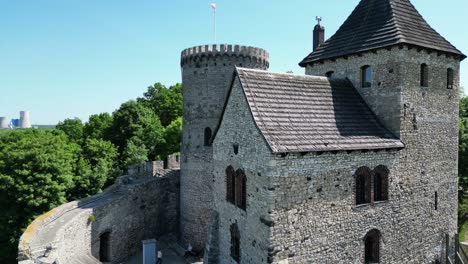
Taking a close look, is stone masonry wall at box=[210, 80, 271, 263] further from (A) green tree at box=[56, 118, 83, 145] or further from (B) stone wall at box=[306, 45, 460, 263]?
(A) green tree at box=[56, 118, 83, 145]

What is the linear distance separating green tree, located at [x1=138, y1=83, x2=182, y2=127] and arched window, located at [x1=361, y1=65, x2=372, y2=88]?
3797cm

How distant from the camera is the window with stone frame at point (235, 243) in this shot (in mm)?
14008

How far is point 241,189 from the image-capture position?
13719 mm

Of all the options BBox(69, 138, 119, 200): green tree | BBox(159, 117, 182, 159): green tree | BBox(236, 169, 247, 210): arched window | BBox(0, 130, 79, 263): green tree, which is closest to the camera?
BBox(236, 169, 247, 210): arched window

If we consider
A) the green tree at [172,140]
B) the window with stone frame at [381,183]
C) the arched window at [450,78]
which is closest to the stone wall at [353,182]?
the window with stone frame at [381,183]

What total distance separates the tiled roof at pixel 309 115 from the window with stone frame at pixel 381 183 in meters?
0.95

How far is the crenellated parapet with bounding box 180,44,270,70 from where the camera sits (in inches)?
921

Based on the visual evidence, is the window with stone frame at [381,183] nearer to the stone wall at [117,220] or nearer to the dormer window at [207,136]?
→ the dormer window at [207,136]

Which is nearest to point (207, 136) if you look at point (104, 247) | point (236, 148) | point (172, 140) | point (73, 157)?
point (104, 247)

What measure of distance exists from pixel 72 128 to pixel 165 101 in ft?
43.3

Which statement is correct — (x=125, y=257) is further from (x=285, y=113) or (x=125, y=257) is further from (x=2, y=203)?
(x=285, y=113)

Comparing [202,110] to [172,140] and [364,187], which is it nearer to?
[364,187]

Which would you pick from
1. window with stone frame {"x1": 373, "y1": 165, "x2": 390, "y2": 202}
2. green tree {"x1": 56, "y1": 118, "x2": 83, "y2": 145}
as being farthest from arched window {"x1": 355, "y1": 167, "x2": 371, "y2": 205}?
green tree {"x1": 56, "y1": 118, "x2": 83, "y2": 145}

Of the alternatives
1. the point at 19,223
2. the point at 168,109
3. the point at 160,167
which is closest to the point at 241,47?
the point at 160,167
